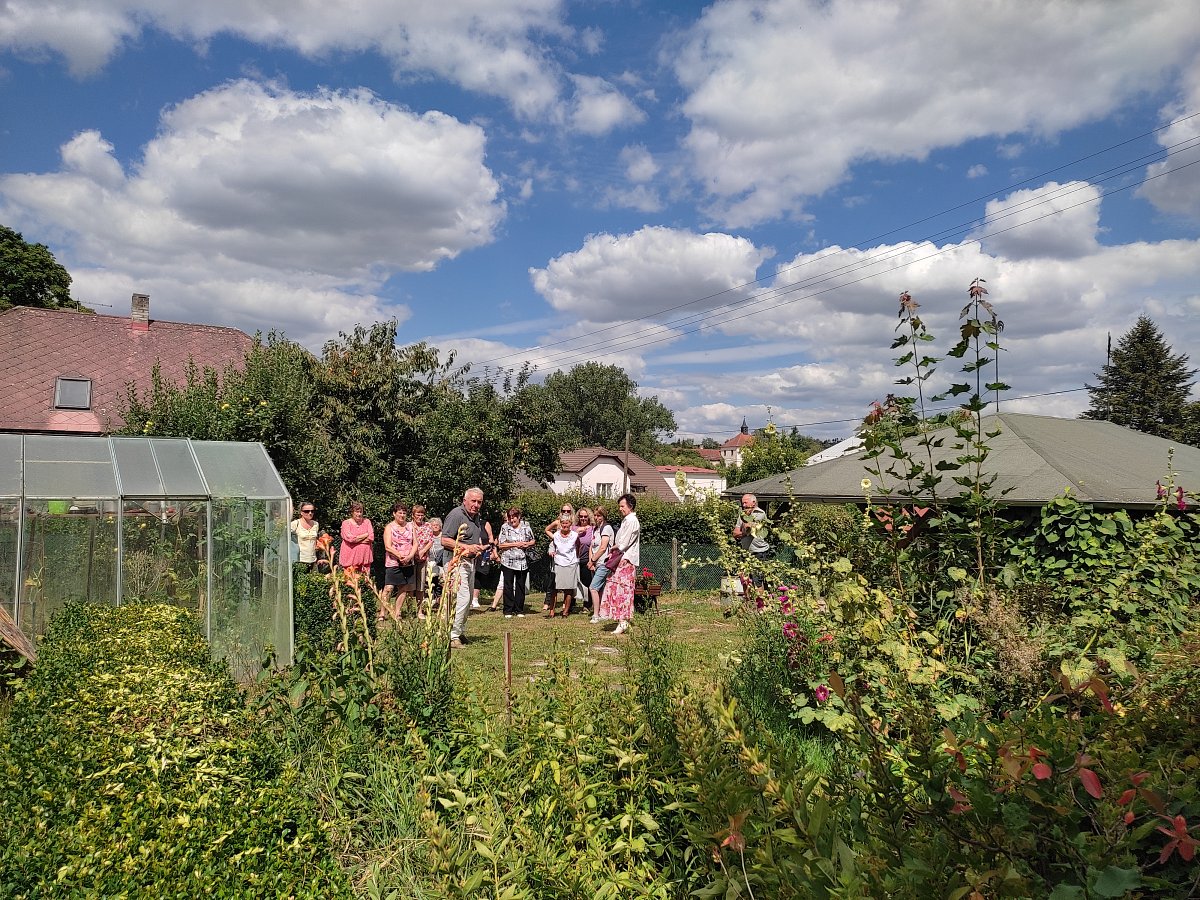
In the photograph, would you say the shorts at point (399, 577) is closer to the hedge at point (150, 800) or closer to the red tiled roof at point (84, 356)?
the hedge at point (150, 800)

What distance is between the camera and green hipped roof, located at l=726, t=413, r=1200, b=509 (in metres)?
5.70

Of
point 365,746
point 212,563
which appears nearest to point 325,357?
point 212,563

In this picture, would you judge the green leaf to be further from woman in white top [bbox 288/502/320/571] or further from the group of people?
woman in white top [bbox 288/502/320/571]

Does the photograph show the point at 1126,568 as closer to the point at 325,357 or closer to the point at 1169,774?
the point at 1169,774

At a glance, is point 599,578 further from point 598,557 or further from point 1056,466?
point 1056,466

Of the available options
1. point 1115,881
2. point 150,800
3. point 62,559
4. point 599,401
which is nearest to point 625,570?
point 62,559

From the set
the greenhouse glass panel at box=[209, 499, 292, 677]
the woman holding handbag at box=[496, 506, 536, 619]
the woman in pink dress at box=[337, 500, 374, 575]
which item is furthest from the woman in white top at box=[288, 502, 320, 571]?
the greenhouse glass panel at box=[209, 499, 292, 677]

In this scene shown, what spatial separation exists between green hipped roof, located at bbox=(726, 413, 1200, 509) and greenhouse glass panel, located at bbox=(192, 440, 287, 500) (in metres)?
5.18

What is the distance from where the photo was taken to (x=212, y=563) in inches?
304

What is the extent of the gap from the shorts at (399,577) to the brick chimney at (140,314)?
20258mm

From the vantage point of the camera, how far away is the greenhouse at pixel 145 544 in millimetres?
7379

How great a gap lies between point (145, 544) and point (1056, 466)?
8.05 metres

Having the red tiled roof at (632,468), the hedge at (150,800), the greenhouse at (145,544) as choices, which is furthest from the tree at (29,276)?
the hedge at (150,800)

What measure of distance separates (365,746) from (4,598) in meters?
5.25
